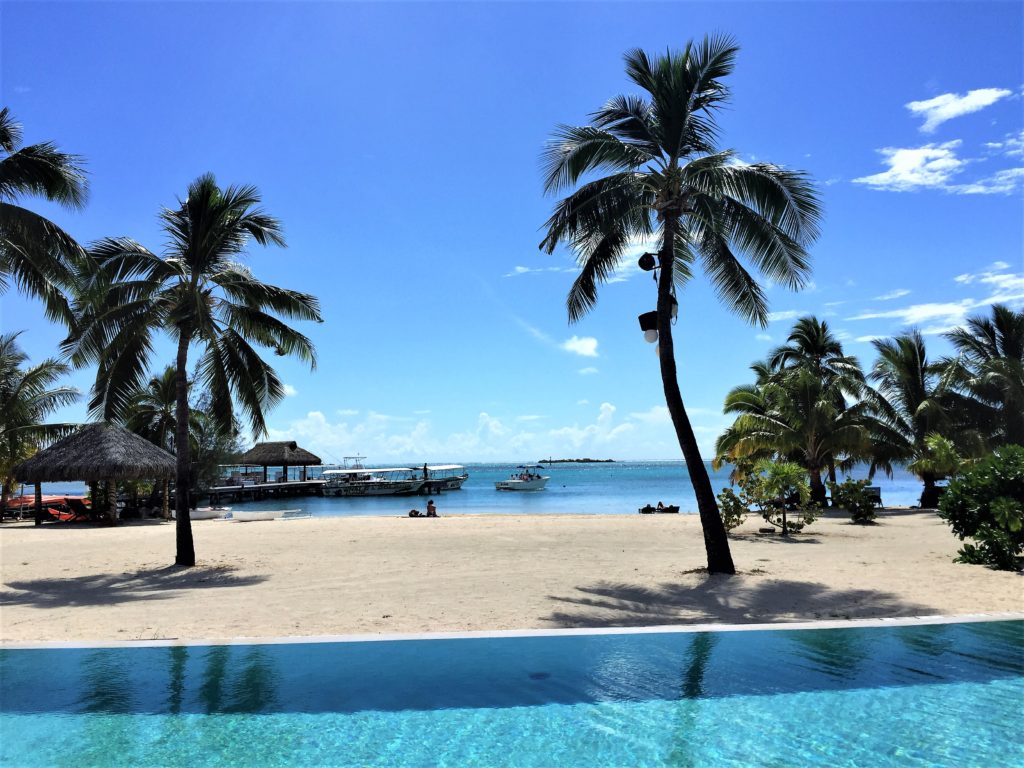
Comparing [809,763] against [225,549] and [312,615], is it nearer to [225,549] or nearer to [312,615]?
[312,615]

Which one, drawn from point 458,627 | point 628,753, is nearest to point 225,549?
point 458,627

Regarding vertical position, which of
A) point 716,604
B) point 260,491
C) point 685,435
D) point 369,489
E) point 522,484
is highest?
point 685,435

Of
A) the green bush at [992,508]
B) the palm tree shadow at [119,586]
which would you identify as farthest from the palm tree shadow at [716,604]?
the palm tree shadow at [119,586]

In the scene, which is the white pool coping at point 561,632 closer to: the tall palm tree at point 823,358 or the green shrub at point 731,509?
the green shrub at point 731,509

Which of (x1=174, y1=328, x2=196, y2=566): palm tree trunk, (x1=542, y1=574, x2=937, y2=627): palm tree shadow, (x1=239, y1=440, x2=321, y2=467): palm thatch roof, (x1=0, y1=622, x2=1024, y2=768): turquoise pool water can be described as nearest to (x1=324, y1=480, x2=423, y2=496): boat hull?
(x1=239, y1=440, x2=321, y2=467): palm thatch roof

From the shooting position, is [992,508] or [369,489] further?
[369,489]

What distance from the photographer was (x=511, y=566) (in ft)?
40.4

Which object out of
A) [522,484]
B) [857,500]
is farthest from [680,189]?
[522,484]

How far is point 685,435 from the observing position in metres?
11.1

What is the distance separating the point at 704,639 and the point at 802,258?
726 centimetres

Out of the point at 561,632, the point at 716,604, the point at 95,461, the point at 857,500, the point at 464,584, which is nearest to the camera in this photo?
the point at 561,632

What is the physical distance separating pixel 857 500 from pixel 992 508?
9551 mm

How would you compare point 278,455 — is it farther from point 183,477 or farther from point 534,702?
point 534,702

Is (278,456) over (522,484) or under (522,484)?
over
